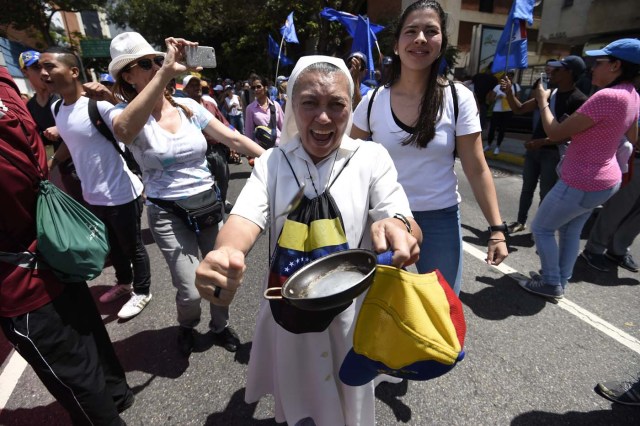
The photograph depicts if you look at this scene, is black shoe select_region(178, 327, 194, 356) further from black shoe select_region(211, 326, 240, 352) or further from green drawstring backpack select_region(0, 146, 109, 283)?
green drawstring backpack select_region(0, 146, 109, 283)

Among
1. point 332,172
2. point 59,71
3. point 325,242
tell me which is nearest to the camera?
point 325,242

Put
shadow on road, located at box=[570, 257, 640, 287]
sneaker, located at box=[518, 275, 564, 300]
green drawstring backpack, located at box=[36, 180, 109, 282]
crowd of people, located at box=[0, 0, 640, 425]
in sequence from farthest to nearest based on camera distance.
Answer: shadow on road, located at box=[570, 257, 640, 287], sneaker, located at box=[518, 275, 564, 300], green drawstring backpack, located at box=[36, 180, 109, 282], crowd of people, located at box=[0, 0, 640, 425]

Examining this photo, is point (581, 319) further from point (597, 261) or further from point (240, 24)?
point (240, 24)

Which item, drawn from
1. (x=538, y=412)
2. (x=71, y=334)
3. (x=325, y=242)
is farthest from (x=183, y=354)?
(x=538, y=412)

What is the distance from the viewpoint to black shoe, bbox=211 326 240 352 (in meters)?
2.65

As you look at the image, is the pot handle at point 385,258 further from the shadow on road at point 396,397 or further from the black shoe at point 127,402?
the black shoe at point 127,402

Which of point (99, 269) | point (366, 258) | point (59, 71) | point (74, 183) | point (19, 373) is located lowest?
point (19, 373)

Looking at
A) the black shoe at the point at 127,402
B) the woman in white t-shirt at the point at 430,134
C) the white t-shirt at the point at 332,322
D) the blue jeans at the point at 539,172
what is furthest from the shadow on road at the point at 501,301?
the black shoe at the point at 127,402

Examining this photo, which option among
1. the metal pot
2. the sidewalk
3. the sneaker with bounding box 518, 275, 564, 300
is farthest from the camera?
the sidewalk

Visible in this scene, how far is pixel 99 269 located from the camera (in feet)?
5.53

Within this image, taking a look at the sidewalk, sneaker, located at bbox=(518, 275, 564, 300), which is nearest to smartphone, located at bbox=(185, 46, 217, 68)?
sneaker, located at bbox=(518, 275, 564, 300)

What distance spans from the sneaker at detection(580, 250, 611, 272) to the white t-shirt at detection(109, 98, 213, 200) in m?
4.10

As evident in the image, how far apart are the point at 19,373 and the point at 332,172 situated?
9.10 ft

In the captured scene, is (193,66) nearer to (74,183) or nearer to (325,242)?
(325,242)
